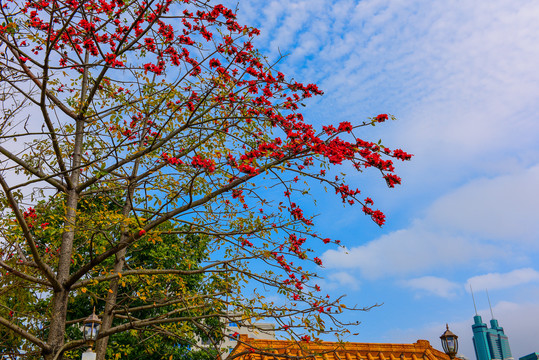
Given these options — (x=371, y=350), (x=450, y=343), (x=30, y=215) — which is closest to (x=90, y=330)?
(x=30, y=215)

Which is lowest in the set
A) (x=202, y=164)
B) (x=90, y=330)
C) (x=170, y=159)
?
(x=90, y=330)

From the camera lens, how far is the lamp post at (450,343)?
40.0 ft

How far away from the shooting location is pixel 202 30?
8.80 m

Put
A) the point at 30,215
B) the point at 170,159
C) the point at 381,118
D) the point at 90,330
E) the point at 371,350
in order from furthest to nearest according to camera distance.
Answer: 1. the point at 371,350
2. the point at 30,215
3. the point at 90,330
4. the point at 170,159
5. the point at 381,118

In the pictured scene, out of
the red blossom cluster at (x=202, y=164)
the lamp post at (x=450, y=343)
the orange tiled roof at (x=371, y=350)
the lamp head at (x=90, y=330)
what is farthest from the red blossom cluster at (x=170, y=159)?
the lamp post at (x=450, y=343)

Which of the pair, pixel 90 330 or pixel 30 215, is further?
pixel 30 215

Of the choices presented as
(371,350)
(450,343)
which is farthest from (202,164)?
(450,343)

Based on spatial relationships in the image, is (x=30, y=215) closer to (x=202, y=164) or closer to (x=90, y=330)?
(x=90, y=330)

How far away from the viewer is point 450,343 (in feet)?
40.3

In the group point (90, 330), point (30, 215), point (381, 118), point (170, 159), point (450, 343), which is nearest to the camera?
point (381, 118)

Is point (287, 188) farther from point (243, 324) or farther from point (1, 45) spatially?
point (1, 45)

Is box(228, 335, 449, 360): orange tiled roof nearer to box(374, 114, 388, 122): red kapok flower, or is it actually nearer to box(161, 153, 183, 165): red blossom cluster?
box(161, 153, 183, 165): red blossom cluster

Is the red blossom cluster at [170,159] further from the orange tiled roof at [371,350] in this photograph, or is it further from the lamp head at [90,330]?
the orange tiled roof at [371,350]

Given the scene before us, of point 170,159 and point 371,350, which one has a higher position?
point 170,159
